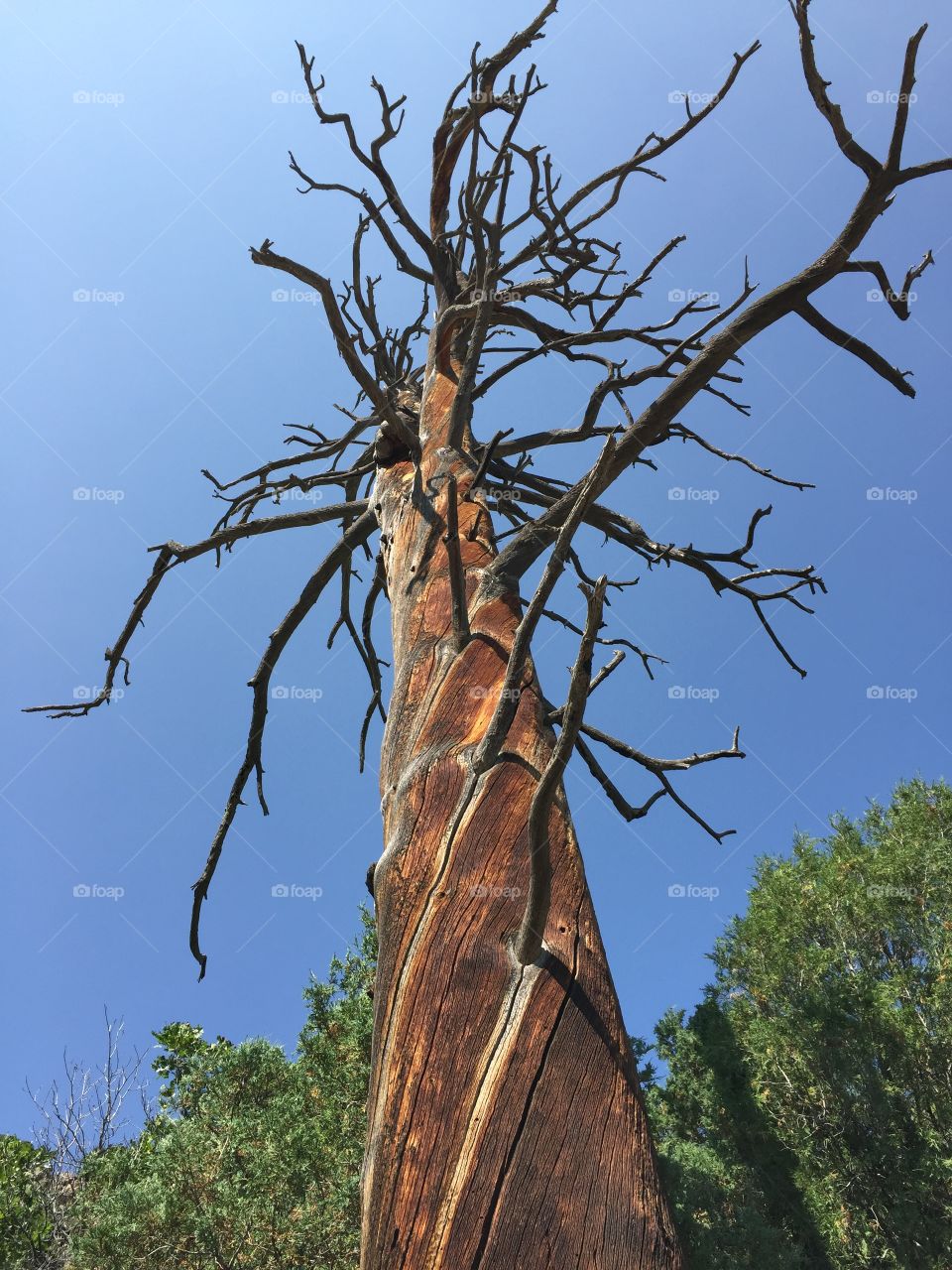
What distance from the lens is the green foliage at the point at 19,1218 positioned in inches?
356

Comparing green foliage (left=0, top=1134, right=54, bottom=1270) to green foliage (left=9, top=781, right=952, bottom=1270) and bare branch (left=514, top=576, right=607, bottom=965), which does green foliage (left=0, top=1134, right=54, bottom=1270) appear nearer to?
green foliage (left=9, top=781, right=952, bottom=1270)

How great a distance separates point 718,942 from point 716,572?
9.94 meters

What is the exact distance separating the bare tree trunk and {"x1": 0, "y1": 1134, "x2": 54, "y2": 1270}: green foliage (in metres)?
9.95

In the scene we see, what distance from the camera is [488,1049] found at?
1.37 metres

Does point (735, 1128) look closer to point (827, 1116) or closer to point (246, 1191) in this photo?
point (827, 1116)

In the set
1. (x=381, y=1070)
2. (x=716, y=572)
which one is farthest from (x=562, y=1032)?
(x=716, y=572)

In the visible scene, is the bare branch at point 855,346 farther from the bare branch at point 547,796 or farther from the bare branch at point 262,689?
the bare branch at point 262,689

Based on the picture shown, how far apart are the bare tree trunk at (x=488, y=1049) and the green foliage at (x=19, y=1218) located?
9.95 meters

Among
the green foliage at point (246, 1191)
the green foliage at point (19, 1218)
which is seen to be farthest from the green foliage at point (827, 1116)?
the green foliage at point (19, 1218)

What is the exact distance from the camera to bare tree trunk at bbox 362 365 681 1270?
116 centimetres

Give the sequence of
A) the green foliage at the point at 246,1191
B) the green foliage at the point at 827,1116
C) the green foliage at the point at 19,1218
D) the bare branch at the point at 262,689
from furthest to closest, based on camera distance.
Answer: the green foliage at the point at 19,1218 < the green foliage at the point at 827,1116 < the green foliage at the point at 246,1191 < the bare branch at the point at 262,689

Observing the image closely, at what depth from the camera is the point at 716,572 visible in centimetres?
382

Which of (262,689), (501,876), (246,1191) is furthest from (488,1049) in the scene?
(246,1191)

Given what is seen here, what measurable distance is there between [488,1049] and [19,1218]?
11.1 meters
